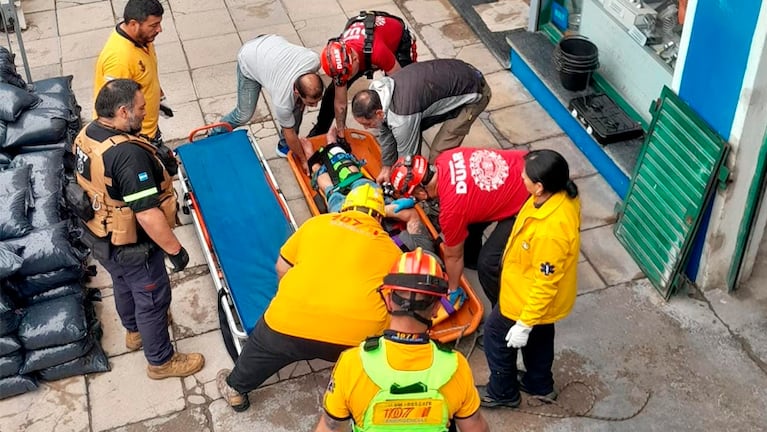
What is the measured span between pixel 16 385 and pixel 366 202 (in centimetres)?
250

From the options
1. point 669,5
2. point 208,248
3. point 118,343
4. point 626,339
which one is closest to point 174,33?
point 208,248

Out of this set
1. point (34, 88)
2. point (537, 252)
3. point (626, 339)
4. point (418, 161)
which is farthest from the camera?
point (34, 88)

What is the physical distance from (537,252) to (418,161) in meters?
1.21

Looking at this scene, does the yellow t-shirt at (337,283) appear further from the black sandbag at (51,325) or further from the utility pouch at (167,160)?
the black sandbag at (51,325)

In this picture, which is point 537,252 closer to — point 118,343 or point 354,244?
point 354,244

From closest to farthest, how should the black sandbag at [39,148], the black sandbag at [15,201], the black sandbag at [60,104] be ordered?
the black sandbag at [15,201]
the black sandbag at [39,148]
the black sandbag at [60,104]

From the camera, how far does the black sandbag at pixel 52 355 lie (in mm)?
5152

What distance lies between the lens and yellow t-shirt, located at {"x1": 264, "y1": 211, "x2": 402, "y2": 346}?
4223 mm

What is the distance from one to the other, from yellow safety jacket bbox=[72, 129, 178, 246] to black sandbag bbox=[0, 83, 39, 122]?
2250mm

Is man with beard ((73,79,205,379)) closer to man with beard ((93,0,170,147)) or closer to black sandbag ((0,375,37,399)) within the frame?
black sandbag ((0,375,37,399))

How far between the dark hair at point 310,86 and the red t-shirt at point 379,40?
19.2 inches

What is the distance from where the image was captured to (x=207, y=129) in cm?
677

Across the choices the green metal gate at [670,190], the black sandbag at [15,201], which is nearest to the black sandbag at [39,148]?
the black sandbag at [15,201]

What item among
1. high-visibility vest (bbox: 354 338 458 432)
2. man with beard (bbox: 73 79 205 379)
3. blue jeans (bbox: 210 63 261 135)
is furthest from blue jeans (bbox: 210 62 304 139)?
high-visibility vest (bbox: 354 338 458 432)
